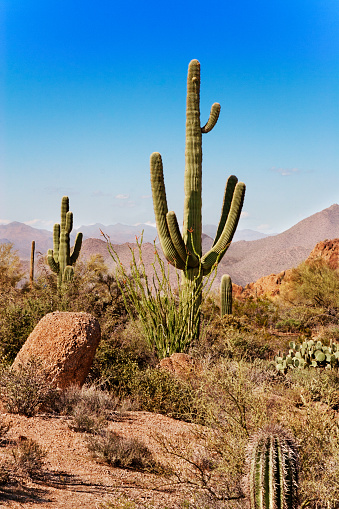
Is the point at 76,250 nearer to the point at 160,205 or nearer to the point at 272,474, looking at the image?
the point at 160,205

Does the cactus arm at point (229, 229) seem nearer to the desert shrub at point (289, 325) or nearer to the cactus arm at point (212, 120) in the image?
the cactus arm at point (212, 120)

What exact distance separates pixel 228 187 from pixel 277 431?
996 cm

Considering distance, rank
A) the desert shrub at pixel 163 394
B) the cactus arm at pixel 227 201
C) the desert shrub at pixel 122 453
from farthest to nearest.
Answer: the cactus arm at pixel 227 201
the desert shrub at pixel 163 394
the desert shrub at pixel 122 453

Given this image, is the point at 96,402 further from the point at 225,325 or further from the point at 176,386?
the point at 225,325

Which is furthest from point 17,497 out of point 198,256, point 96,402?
point 198,256

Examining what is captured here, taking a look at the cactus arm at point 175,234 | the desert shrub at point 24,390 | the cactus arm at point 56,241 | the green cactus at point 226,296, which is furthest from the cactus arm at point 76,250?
the desert shrub at point 24,390

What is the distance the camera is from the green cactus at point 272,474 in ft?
11.6

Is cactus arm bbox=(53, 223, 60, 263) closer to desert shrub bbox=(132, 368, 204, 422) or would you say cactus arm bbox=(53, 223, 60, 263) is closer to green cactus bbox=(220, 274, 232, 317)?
green cactus bbox=(220, 274, 232, 317)

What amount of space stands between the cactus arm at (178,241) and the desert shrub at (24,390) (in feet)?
18.1

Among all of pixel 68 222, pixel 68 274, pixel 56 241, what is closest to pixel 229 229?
pixel 68 274

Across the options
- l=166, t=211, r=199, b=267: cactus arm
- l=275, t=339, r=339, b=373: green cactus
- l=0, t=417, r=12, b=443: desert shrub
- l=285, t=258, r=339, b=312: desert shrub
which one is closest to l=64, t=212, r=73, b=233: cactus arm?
l=166, t=211, r=199, b=267: cactus arm

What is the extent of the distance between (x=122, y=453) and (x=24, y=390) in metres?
1.76

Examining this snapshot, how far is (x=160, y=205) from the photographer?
11688mm

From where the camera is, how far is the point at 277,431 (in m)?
3.94
